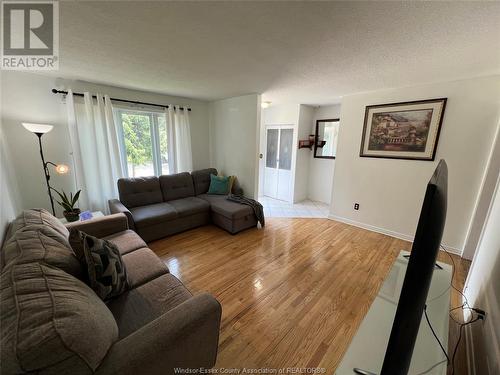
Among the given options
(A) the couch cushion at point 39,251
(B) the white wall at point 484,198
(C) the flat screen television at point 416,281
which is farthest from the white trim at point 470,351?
(A) the couch cushion at point 39,251

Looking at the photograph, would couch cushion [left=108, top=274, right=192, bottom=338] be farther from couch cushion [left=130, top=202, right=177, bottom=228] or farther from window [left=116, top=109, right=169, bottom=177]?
window [left=116, top=109, right=169, bottom=177]

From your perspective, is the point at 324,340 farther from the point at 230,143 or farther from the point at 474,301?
the point at 230,143

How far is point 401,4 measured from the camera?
114 centimetres

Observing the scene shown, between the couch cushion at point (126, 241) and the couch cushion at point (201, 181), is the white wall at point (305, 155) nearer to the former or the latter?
the couch cushion at point (201, 181)

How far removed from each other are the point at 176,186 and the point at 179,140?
95 cm

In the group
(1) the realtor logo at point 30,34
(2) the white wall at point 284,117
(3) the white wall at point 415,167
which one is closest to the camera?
(1) the realtor logo at point 30,34

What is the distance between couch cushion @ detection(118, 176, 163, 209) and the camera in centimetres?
298

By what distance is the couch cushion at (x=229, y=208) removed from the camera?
303 centimetres

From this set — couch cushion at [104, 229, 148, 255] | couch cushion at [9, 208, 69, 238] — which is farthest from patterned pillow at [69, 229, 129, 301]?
couch cushion at [104, 229, 148, 255]

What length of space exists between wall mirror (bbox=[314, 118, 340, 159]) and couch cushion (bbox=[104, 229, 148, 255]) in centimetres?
409

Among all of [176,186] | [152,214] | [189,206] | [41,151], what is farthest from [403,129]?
[41,151]

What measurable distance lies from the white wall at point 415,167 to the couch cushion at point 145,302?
314 centimetres

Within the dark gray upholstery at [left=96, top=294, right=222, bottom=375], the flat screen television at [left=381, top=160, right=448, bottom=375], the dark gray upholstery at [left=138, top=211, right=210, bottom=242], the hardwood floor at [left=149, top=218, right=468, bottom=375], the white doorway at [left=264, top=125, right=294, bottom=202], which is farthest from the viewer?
the white doorway at [left=264, top=125, right=294, bottom=202]

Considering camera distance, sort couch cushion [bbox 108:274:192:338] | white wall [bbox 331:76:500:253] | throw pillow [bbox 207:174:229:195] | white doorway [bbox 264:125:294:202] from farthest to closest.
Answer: white doorway [bbox 264:125:294:202], throw pillow [bbox 207:174:229:195], white wall [bbox 331:76:500:253], couch cushion [bbox 108:274:192:338]
